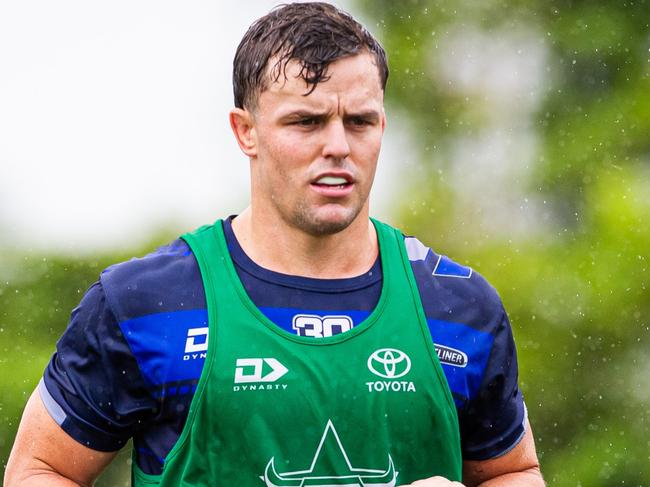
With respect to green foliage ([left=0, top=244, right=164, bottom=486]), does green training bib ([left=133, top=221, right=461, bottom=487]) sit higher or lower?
higher

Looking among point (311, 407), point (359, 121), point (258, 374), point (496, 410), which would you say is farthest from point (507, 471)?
point (359, 121)

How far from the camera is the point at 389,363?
3264 millimetres

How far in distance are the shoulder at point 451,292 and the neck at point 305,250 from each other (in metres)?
0.17

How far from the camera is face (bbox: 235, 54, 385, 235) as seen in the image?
321 cm

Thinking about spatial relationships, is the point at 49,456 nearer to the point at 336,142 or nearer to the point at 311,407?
the point at 311,407

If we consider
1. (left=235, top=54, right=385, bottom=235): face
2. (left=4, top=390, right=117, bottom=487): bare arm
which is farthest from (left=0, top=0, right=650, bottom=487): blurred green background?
(left=235, top=54, right=385, bottom=235): face

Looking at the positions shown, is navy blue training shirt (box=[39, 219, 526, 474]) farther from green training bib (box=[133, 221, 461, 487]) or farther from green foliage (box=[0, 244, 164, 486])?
green foliage (box=[0, 244, 164, 486])

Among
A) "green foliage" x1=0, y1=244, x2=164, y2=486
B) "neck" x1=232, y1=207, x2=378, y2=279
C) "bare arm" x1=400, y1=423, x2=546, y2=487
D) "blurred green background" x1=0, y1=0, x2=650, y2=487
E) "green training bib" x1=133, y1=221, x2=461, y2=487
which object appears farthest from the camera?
"blurred green background" x1=0, y1=0, x2=650, y2=487

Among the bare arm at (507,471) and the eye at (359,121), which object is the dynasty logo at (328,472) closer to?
the bare arm at (507,471)

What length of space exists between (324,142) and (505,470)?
111 centimetres

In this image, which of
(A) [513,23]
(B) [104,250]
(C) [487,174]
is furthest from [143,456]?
(A) [513,23]

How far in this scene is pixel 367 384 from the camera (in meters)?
3.23

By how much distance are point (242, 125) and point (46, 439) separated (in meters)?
1.02

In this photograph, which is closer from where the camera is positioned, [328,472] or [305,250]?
[328,472]
